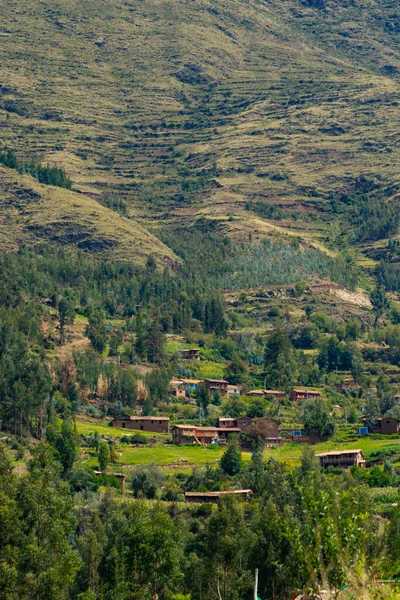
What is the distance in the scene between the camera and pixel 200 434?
143125mm

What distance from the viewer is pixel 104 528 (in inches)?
3561

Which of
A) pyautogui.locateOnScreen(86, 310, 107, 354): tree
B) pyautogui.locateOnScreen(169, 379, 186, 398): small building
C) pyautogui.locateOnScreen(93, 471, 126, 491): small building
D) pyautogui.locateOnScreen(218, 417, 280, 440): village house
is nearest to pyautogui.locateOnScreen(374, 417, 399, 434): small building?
pyautogui.locateOnScreen(218, 417, 280, 440): village house

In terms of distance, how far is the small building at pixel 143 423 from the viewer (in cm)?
14425

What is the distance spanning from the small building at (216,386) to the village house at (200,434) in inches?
709

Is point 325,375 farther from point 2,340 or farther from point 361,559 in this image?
point 361,559

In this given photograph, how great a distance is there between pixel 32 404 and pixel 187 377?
1745 inches

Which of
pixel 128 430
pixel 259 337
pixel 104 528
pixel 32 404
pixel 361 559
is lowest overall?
pixel 259 337

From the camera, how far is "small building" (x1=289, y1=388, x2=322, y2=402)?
538 feet

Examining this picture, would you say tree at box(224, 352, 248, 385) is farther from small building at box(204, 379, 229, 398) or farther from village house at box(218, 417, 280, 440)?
village house at box(218, 417, 280, 440)

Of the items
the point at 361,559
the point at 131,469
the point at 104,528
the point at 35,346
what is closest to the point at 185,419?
the point at 35,346

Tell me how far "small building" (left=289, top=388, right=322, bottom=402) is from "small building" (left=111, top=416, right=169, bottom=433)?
962 inches

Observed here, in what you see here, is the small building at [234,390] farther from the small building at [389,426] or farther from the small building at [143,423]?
the small building at [389,426]

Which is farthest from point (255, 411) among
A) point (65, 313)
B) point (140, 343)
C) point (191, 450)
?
point (65, 313)

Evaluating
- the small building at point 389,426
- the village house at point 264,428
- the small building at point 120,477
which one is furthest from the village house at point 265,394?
the small building at point 120,477
